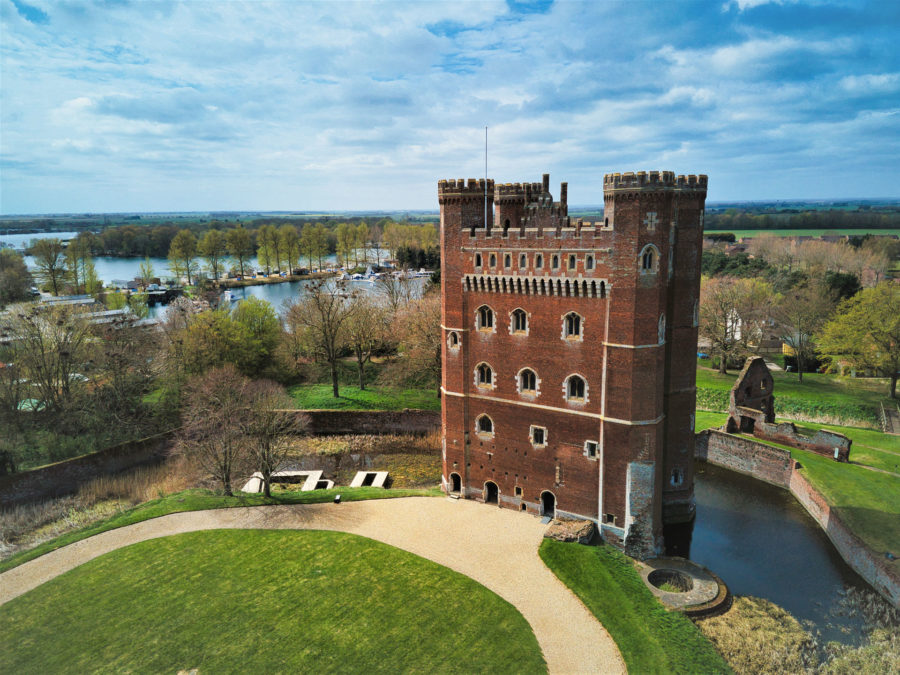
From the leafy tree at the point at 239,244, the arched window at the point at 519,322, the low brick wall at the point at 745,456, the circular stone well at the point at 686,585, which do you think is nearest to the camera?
the circular stone well at the point at 686,585

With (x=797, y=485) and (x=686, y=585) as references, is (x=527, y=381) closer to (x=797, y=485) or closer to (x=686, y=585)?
(x=686, y=585)

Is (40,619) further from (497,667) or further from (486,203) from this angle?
(486,203)

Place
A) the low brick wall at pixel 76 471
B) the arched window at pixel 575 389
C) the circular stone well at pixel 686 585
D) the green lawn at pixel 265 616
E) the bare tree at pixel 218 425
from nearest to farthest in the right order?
the green lawn at pixel 265 616 → the circular stone well at pixel 686 585 → the arched window at pixel 575 389 → the bare tree at pixel 218 425 → the low brick wall at pixel 76 471

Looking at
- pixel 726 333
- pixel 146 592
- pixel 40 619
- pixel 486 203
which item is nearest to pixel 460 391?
pixel 486 203

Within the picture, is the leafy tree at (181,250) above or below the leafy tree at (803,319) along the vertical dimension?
above

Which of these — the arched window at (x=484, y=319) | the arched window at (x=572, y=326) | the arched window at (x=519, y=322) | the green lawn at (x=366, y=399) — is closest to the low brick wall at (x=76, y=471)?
the green lawn at (x=366, y=399)

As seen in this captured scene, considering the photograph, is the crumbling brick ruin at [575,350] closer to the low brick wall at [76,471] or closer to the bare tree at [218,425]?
the bare tree at [218,425]

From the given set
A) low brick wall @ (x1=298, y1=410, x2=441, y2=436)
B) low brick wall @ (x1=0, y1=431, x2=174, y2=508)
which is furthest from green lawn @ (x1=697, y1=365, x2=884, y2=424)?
low brick wall @ (x1=0, y1=431, x2=174, y2=508)
